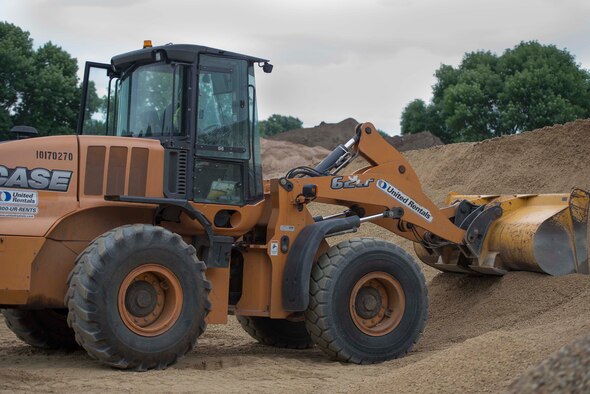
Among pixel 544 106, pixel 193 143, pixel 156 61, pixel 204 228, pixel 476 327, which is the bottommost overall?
pixel 476 327

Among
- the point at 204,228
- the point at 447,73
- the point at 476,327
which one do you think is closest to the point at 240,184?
the point at 204,228

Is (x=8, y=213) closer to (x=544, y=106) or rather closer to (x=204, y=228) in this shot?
(x=204, y=228)

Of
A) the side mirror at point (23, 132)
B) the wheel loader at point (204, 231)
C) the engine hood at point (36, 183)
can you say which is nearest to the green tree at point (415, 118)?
the wheel loader at point (204, 231)

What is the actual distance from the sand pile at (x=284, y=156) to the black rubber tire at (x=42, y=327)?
21.0 meters

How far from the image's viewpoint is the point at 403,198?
1068cm

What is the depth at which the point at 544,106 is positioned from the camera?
114 feet

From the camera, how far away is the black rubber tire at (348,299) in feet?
31.5

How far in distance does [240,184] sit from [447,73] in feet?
119

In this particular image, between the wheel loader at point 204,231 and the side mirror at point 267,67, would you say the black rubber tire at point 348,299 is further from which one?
the side mirror at point 267,67

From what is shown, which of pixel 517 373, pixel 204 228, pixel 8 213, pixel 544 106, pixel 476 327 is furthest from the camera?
pixel 544 106

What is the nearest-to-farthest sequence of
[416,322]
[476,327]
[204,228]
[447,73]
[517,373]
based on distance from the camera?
[517,373] < [204,228] < [416,322] < [476,327] < [447,73]

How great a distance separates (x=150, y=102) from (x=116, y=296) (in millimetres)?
2225

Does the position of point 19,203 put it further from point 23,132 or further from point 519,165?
point 519,165

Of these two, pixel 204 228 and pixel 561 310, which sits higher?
pixel 204 228
